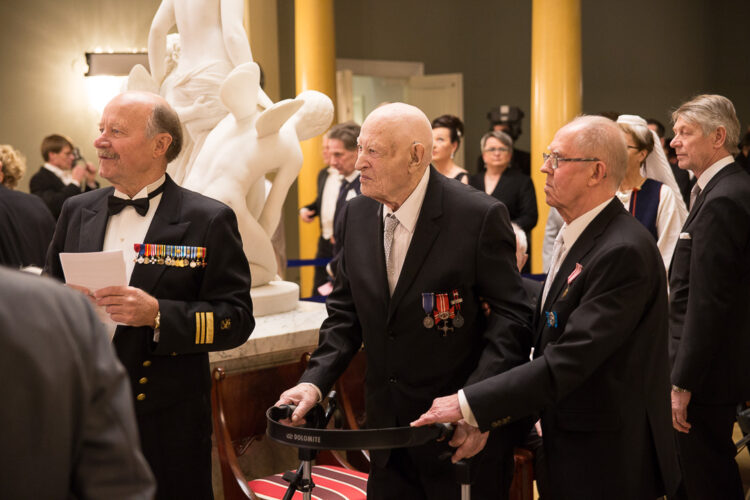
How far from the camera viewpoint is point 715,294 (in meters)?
3.38

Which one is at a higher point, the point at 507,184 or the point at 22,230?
the point at 507,184

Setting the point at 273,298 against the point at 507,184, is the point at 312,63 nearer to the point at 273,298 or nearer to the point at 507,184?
the point at 507,184

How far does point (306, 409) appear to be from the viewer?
2391mm

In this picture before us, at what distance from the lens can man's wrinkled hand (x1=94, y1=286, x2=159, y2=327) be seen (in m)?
2.31

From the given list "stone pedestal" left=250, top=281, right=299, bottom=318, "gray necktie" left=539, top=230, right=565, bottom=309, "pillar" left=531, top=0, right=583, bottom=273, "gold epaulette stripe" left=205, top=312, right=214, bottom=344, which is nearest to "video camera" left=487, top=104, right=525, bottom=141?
"pillar" left=531, top=0, right=583, bottom=273

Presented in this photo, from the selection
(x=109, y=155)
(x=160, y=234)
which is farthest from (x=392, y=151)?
(x=109, y=155)

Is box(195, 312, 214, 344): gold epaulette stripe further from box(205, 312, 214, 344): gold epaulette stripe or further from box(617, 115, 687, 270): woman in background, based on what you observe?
box(617, 115, 687, 270): woman in background

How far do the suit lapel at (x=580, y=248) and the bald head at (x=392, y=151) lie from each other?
48cm

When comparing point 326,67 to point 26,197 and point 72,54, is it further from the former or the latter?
point 26,197

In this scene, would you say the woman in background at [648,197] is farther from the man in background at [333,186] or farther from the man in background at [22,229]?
the man in background at [22,229]

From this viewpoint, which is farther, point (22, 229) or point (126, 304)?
point (22, 229)

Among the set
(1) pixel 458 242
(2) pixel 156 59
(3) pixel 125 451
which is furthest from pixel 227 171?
(3) pixel 125 451

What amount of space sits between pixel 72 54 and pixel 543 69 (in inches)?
228

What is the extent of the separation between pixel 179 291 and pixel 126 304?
23 cm
